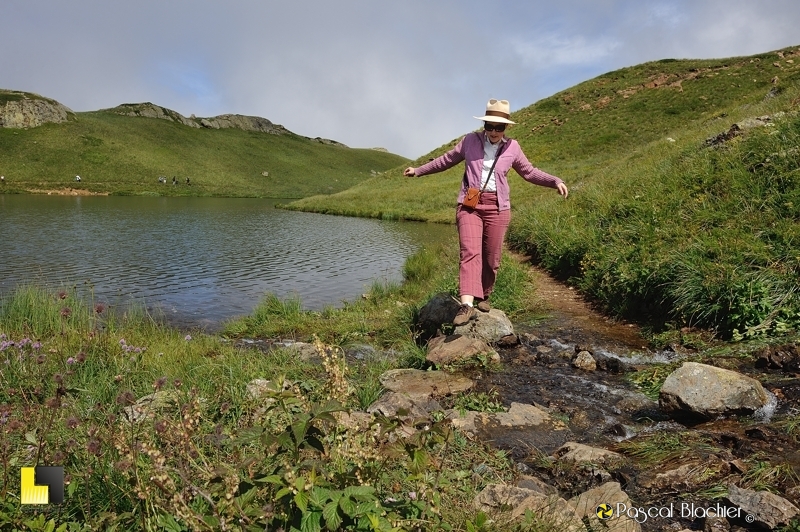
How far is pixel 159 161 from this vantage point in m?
81.0

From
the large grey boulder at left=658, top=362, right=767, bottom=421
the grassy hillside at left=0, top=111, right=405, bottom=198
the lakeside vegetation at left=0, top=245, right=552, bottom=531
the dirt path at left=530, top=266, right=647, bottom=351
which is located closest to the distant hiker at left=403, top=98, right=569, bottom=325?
the lakeside vegetation at left=0, top=245, right=552, bottom=531

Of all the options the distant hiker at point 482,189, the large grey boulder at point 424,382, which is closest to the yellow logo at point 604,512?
the large grey boulder at point 424,382

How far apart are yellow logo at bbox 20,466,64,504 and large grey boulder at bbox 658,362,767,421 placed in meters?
4.67

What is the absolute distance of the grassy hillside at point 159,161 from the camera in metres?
67.1

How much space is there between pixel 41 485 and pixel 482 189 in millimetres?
5961

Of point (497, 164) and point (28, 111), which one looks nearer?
point (497, 164)

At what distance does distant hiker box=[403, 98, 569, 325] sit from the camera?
722 cm

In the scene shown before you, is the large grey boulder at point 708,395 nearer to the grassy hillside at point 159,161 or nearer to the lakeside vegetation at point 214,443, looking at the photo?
the lakeside vegetation at point 214,443

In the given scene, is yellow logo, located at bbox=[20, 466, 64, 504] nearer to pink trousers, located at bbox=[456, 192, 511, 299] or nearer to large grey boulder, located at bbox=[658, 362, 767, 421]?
large grey boulder, located at bbox=[658, 362, 767, 421]

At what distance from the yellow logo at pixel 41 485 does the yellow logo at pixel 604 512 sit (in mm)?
2833

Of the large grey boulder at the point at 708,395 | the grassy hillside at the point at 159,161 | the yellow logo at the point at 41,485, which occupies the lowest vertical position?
the large grey boulder at the point at 708,395

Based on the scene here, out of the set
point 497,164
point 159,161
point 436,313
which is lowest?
point 436,313

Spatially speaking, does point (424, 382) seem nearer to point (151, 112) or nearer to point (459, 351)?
point (459, 351)

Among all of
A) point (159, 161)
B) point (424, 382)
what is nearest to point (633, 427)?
point (424, 382)
